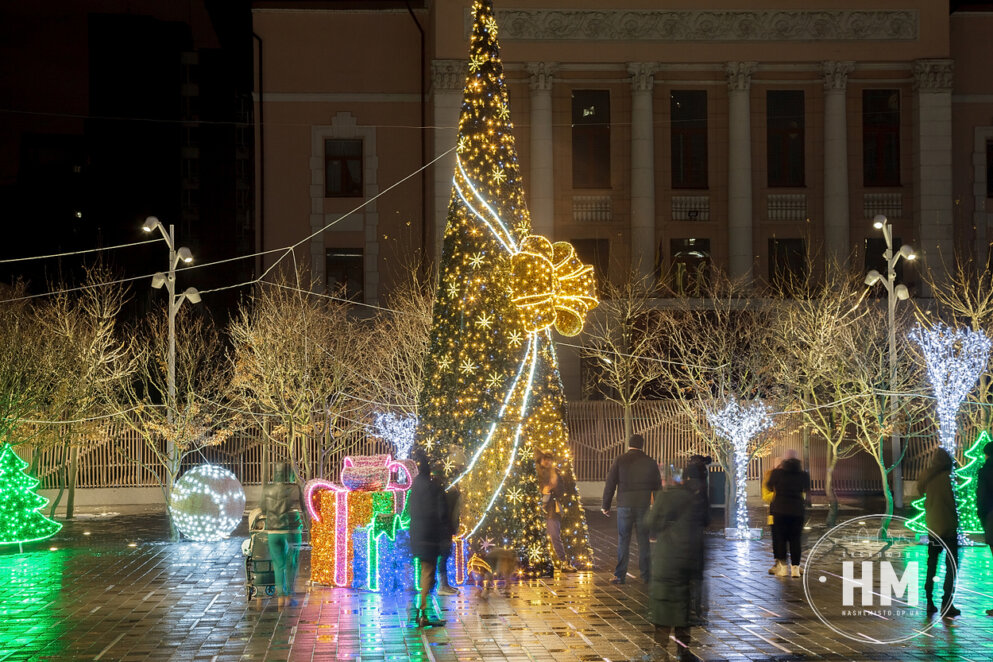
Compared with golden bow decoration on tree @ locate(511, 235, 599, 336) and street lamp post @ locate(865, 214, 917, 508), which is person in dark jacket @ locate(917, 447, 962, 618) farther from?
street lamp post @ locate(865, 214, 917, 508)

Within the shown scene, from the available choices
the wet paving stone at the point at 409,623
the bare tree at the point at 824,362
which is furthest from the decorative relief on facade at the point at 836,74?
the wet paving stone at the point at 409,623

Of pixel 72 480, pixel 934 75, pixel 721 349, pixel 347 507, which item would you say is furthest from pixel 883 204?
pixel 347 507

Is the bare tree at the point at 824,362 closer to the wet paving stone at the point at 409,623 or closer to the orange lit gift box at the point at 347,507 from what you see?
the wet paving stone at the point at 409,623

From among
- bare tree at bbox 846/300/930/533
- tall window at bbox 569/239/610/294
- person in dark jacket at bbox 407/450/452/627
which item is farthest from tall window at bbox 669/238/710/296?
person in dark jacket at bbox 407/450/452/627

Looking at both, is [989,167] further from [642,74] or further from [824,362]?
[824,362]

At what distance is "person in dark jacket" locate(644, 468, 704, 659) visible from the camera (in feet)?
33.1

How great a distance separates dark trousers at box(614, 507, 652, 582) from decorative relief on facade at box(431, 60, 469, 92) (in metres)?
24.3

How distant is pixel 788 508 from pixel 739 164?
2435 centimetres

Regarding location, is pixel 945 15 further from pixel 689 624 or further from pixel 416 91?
pixel 689 624

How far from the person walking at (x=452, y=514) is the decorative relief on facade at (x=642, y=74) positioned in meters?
24.7

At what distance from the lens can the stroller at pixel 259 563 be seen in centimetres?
1400

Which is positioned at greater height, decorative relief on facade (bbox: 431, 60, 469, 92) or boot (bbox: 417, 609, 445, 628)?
decorative relief on facade (bbox: 431, 60, 469, 92)

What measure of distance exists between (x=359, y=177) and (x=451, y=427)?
2565 cm

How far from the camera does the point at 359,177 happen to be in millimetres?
40250
